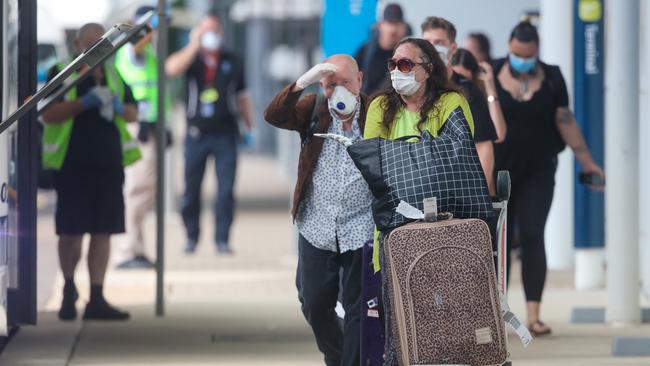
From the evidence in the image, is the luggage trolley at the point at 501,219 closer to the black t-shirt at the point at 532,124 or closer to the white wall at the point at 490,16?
the black t-shirt at the point at 532,124

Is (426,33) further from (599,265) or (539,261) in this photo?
(599,265)

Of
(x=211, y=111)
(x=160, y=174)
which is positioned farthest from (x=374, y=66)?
(x=211, y=111)

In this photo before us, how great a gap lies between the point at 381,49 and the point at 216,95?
118 inches

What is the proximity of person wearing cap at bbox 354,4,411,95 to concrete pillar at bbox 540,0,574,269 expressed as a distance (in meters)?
1.93

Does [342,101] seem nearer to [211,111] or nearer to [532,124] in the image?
[532,124]

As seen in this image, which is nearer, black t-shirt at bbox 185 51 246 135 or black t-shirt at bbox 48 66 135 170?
black t-shirt at bbox 48 66 135 170

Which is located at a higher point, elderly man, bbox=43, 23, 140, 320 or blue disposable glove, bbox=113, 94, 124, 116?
blue disposable glove, bbox=113, 94, 124, 116

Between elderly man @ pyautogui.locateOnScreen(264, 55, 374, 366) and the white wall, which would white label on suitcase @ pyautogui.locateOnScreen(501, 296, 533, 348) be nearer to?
elderly man @ pyautogui.locateOnScreen(264, 55, 374, 366)

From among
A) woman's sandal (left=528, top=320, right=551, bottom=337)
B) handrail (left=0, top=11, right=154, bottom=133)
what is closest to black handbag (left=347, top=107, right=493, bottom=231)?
handrail (left=0, top=11, right=154, bottom=133)

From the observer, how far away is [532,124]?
31.5 ft

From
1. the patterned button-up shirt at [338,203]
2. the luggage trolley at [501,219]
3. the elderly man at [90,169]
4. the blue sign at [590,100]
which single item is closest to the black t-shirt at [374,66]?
the blue sign at [590,100]

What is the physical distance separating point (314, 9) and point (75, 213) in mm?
21761

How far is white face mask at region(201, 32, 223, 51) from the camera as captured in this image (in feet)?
47.7

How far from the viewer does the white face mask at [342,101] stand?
7281mm
